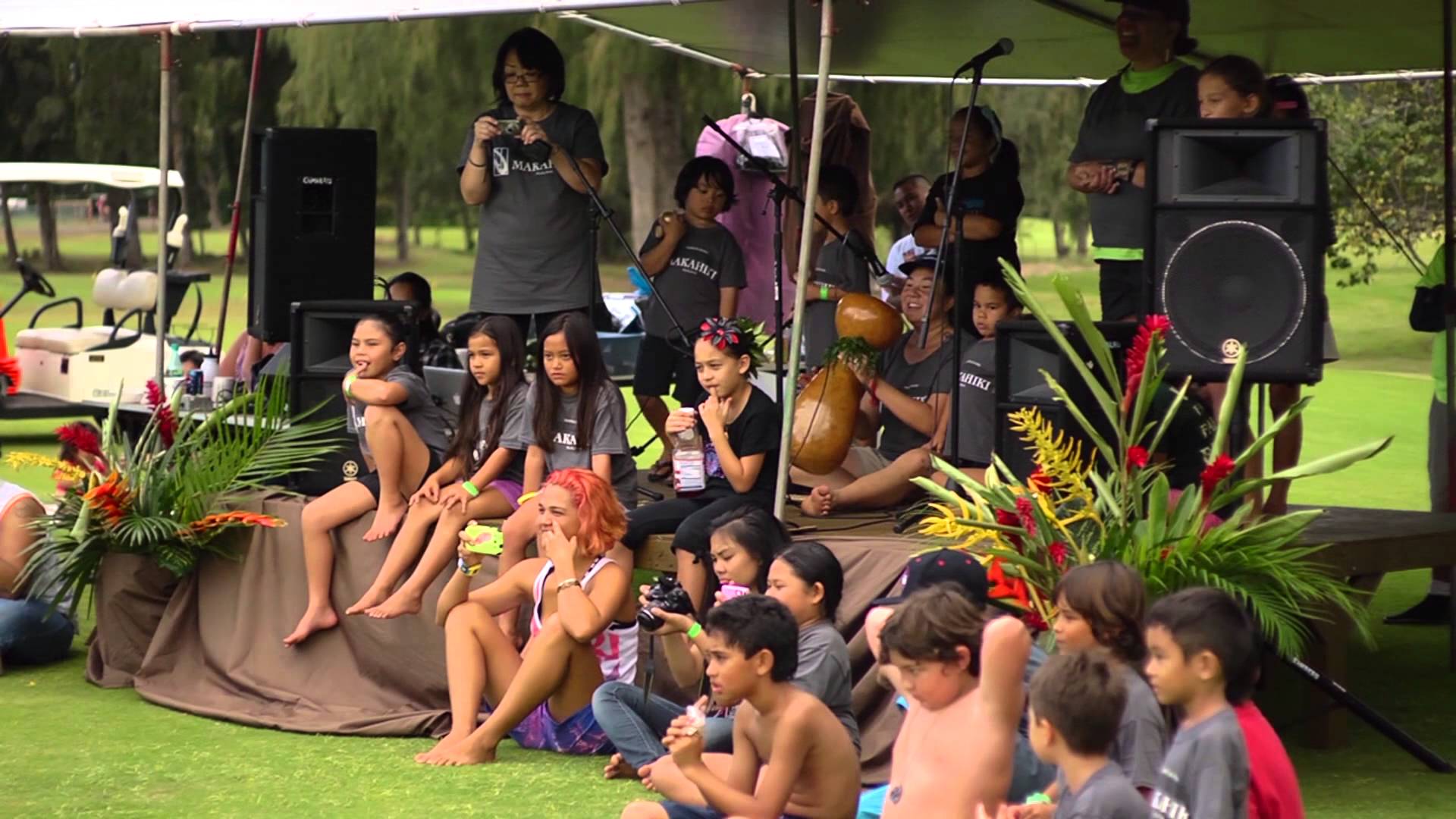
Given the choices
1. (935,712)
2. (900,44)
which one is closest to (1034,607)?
(935,712)

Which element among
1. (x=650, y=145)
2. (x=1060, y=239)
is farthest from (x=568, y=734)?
(x=1060, y=239)

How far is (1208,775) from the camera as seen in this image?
3799 mm

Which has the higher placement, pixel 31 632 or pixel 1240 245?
pixel 1240 245

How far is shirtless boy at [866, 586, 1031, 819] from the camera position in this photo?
413 centimetres

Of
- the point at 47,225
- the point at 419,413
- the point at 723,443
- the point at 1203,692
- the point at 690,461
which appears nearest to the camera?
the point at 1203,692

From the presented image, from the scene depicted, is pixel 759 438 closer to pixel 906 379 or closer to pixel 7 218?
pixel 906 379

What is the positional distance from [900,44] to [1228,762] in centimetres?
697

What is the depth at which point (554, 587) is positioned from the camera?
6.34 metres

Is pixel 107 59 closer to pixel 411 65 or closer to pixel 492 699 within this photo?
pixel 411 65

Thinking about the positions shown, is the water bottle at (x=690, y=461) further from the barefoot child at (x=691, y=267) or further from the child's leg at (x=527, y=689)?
the barefoot child at (x=691, y=267)

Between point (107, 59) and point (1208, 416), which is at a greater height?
point (107, 59)

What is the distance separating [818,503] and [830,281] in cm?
240

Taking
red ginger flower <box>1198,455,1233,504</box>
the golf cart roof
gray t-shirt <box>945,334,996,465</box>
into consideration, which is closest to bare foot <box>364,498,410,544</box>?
gray t-shirt <box>945,334,996,465</box>

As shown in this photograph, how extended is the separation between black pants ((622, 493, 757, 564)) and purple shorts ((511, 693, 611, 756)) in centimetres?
56
